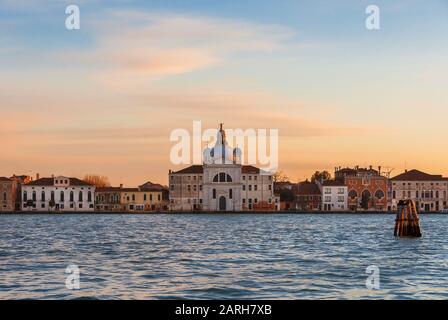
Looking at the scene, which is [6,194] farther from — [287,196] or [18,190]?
[287,196]

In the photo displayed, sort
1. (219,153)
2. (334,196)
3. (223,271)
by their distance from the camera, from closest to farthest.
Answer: (223,271)
(219,153)
(334,196)

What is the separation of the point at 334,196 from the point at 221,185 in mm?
11109

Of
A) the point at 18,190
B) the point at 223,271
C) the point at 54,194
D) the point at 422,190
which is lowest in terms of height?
the point at 223,271

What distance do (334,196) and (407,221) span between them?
153 ft

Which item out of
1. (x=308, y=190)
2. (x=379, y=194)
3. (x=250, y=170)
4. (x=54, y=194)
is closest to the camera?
(x=250, y=170)

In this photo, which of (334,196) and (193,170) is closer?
(193,170)

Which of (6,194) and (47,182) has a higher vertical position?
(47,182)

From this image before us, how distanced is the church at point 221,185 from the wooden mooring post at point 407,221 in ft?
135

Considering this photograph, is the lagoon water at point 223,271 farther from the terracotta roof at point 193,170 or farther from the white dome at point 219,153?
the terracotta roof at point 193,170

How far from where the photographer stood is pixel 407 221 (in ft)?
86.3

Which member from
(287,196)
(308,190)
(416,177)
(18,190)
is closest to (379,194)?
(416,177)
